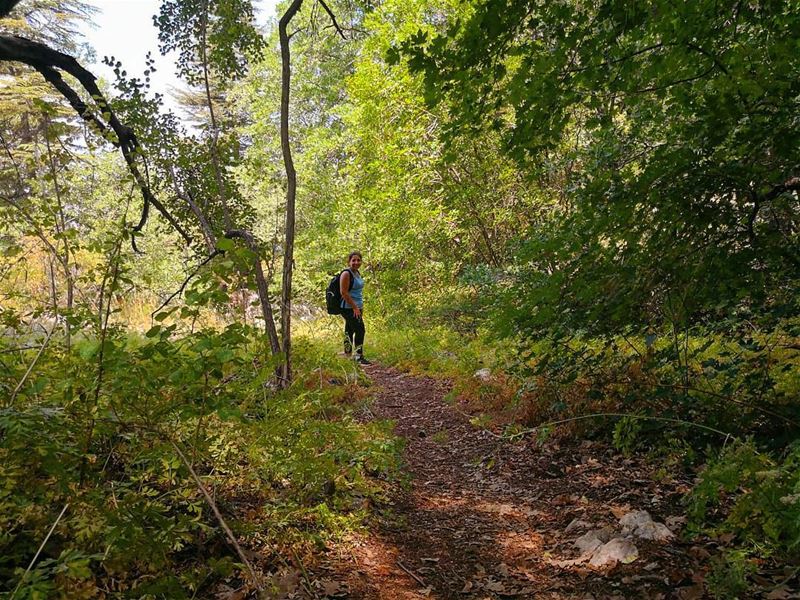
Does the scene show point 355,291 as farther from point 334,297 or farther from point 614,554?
point 614,554

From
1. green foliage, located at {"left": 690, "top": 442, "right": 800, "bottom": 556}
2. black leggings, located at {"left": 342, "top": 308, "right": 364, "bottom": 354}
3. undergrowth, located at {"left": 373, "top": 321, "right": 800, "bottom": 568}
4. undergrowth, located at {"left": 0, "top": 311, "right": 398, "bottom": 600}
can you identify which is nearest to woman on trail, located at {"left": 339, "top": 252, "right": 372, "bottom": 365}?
black leggings, located at {"left": 342, "top": 308, "right": 364, "bottom": 354}

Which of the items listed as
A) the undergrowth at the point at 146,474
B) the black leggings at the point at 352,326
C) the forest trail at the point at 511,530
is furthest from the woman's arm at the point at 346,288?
the undergrowth at the point at 146,474

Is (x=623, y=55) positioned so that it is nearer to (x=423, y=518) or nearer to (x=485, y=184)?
(x=423, y=518)

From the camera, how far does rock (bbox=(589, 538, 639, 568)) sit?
290 centimetres

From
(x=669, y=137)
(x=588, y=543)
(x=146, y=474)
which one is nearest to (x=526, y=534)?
(x=588, y=543)

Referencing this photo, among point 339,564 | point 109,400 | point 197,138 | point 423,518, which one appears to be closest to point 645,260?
point 423,518

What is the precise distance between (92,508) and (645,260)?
347 cm

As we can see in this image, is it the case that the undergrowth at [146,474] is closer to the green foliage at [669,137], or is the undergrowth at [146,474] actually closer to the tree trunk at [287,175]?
the green foliage at [669,137]

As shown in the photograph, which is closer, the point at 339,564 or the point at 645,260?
the point at 339,564

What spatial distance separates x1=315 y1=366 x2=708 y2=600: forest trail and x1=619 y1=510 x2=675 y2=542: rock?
0.06 meters

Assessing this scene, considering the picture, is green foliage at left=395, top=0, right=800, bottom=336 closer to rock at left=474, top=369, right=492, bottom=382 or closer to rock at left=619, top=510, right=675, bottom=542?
rock at left=619, top=510, right=675, bottom=542

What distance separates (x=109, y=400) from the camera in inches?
98.9

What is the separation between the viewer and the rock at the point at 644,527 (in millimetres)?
3064

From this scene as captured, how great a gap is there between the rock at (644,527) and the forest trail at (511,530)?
6cm
